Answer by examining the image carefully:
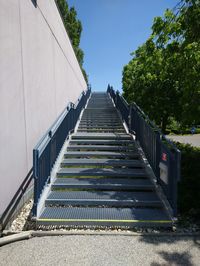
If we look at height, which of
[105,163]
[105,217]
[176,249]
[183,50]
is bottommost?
[176,249]

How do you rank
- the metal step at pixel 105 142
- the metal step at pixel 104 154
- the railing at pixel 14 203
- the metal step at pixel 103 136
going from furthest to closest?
the metal step at pixel 103 136 → the metal step at pixel 105 142 → the metal step at pixel 104 154 → the railing at pixel 14 203

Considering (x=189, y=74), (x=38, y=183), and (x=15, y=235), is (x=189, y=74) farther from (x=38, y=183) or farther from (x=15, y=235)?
(x=15, y=235)

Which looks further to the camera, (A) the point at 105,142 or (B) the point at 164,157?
(A) the point at 105,142

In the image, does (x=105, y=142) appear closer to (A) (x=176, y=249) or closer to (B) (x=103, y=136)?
(B) (x=103, y=136)

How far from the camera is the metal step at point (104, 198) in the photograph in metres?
4.85

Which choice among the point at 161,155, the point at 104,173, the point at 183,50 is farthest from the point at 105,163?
the point at 183,50

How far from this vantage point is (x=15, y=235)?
12.9 ft

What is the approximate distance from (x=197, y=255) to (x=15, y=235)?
265 centimetres

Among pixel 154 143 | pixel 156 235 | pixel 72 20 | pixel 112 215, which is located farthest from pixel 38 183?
pixel 72 20

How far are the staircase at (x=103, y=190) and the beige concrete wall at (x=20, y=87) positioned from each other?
2.81ft

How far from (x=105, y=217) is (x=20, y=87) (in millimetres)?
2821

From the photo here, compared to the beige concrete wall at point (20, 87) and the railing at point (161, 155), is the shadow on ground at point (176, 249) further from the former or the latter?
the beige concrete wall at point (20, 87)

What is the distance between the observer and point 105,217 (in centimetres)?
442

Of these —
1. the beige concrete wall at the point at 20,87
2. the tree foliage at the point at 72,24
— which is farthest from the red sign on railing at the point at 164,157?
the tree foliage at the point at 72,24
